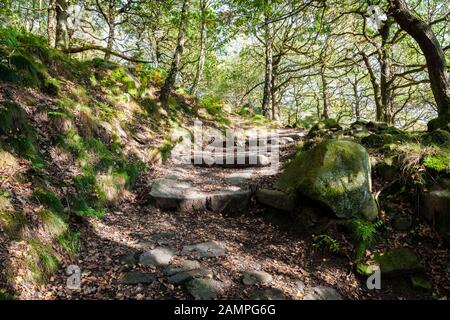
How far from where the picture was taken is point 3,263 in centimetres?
331

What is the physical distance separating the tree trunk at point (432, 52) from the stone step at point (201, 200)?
4.68m

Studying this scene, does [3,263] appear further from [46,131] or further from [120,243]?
[46,131]

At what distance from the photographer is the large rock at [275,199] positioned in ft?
19.5

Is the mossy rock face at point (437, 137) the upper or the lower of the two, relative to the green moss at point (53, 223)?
upper

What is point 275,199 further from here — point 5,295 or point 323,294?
point 5,295

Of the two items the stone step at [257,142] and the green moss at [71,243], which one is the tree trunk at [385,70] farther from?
the green moss at [71,243]

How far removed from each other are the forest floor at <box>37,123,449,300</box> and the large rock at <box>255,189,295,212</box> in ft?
0.48

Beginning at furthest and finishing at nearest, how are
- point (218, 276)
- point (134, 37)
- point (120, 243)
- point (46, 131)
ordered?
point (134, 37)
point (46, 131)
point (120, 243)
point (218, 276)

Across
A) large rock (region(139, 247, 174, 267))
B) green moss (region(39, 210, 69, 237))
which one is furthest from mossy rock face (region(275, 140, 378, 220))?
green moss (region(39, 210, 69, 237))

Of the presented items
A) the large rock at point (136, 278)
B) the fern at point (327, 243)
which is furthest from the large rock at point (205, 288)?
the fern at point (327, 243)

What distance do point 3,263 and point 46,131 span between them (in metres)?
3.09

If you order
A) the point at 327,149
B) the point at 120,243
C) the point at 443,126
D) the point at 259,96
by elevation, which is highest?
the point at 259,96
